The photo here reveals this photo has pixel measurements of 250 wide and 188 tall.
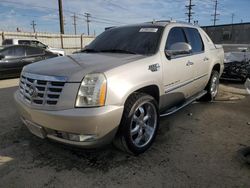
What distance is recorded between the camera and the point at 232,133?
3852 mm

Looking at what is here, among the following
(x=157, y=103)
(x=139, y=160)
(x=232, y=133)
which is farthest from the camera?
(x=232, y=133)

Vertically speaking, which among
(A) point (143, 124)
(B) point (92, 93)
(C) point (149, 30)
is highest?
(C) point (149, 30)

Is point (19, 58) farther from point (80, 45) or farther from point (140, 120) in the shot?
point (80, 45)

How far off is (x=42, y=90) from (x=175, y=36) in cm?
248

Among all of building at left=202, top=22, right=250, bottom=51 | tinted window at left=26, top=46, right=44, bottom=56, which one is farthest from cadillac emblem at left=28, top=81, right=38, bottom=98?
building at left=202, top=22, right=250, bottom=51

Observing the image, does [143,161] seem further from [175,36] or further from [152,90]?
[175,36]

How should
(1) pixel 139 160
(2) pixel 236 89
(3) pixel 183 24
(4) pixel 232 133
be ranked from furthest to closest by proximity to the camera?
(2) pixel 236 89 < (3) pixel 183 24 < (4) pixel 232 133 < (1) pixel 139 160

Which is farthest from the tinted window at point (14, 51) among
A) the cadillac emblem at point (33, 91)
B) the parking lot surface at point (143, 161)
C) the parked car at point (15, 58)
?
the cadillac emblem at point (33, 91)

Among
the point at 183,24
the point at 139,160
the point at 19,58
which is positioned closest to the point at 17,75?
the point at 19,58

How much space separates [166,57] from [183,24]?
4.37ft

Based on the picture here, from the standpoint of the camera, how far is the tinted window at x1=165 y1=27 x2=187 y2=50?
3.75 metres

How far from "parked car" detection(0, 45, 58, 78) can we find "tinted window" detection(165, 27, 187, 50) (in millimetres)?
7535

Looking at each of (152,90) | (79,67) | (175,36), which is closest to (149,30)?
(175,36)

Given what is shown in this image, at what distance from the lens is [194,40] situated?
15.4 feet
